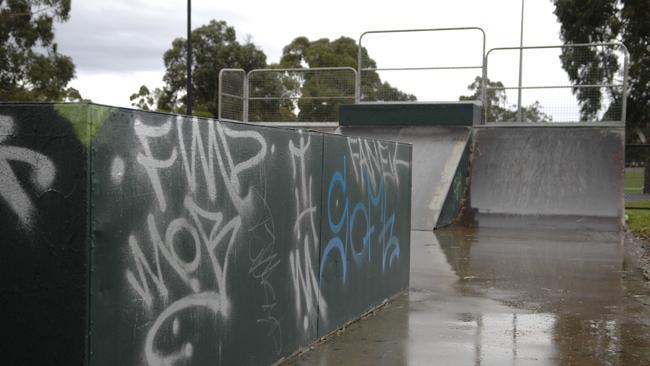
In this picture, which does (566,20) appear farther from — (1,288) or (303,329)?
(1,288)

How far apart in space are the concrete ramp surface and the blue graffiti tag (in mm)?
6358

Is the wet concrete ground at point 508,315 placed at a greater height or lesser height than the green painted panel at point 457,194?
lesser

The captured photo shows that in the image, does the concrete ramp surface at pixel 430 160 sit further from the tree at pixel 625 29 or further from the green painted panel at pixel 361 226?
the tree at pixel 625 29

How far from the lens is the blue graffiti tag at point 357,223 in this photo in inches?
220

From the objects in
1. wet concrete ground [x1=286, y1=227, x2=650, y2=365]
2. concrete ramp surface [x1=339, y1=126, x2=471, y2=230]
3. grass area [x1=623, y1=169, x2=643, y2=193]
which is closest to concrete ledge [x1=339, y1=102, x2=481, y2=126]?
concrete ramp surface [x1=339, y1=126, x2=471, y2=230]

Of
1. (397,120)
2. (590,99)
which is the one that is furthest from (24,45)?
(590,99)

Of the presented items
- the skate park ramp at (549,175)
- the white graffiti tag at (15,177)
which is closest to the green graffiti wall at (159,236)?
the white graffiti tag at (15,177)

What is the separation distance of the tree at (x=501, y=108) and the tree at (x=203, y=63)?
33.5m

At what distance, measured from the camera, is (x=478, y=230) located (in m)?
13.4

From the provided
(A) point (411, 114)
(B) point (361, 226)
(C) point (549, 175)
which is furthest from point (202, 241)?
(A) point (411, 114)

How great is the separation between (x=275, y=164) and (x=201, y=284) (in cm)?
108

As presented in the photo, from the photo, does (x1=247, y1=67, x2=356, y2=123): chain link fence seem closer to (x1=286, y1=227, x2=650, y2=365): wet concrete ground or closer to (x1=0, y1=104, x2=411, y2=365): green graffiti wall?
(x1=286, y1=227, x2=650, y2=365): wet concrete ground

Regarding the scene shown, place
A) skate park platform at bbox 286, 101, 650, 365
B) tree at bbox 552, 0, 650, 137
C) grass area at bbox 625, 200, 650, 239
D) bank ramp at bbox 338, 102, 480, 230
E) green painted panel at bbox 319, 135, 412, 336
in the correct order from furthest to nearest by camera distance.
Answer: tree at bbox 552, 0, 650, 137 < bank ramp at bbox 338, 102, 480, 230 < grass area at bbox 625, 200, 650, 239 < green painted panel at bbox 319, 135, 412, 336 < skate park platform at bbox 286, 101, 650, 365

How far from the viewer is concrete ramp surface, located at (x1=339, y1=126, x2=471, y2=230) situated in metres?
13.6
